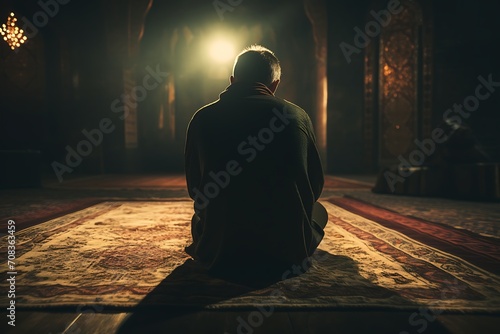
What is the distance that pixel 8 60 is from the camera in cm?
913

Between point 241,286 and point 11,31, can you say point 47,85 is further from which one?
point 241,286

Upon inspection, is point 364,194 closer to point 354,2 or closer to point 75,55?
point 354,2

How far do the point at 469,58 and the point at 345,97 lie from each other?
2.77 meters

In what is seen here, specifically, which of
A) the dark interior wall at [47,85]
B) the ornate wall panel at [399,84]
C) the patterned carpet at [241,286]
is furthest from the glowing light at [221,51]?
the patterned carpet at [241,286]

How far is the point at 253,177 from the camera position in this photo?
4.58ft

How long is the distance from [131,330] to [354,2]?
9035 mm

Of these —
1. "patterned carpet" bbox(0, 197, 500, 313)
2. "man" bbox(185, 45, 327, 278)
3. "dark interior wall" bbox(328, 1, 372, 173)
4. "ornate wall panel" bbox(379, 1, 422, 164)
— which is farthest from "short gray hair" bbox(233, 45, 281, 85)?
"ornate wall panel" bbox(379, 1, 422, 164)

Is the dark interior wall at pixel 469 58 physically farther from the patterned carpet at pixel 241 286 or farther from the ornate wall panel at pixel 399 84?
the patterned carpet at pixel 241 286

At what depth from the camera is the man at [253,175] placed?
1.40 metres

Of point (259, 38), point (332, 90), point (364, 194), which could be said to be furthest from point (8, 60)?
point (364, 194)

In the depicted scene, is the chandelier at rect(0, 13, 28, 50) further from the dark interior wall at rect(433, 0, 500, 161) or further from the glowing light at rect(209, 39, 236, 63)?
the dark interior wall at rect(433, 0, 500, 161)

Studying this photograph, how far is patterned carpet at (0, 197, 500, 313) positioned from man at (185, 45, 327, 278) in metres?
0.15

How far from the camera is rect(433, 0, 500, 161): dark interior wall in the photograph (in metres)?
7.51

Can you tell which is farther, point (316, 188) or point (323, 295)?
point (316, 188)
